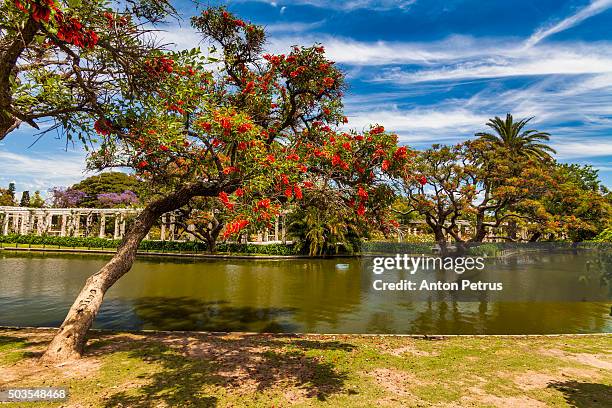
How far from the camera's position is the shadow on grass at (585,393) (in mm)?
5637

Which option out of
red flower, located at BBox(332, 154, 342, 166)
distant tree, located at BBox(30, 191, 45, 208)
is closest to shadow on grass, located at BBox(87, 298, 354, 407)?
red flower, located at BBox(332, 154, 342, 166)

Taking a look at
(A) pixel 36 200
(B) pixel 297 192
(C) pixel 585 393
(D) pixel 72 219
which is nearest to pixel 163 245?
(D) pixel 72 219

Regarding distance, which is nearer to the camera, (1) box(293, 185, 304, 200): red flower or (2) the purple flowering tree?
(1) box(293, 185, 304, 200): red flower

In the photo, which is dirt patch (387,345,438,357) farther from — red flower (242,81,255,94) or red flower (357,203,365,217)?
red flower (242,81,255,94)

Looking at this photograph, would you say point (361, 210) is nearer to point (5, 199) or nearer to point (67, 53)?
point (67, 53)

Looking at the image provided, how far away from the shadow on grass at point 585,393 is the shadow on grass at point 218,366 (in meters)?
3.56

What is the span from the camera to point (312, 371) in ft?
22.3

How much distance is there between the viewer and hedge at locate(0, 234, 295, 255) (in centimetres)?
3384

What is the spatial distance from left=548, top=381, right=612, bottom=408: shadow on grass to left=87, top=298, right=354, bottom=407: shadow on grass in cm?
356

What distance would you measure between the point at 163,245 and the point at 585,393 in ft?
114

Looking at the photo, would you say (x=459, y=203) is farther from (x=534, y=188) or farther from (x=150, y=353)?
(x=150, y=353)

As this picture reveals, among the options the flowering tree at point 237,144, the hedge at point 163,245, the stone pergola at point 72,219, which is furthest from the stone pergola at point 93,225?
the flowering tree at point 237,144

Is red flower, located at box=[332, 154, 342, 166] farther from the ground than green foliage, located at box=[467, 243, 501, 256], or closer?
farther from the ground

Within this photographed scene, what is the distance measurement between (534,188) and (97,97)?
85.0 feet
